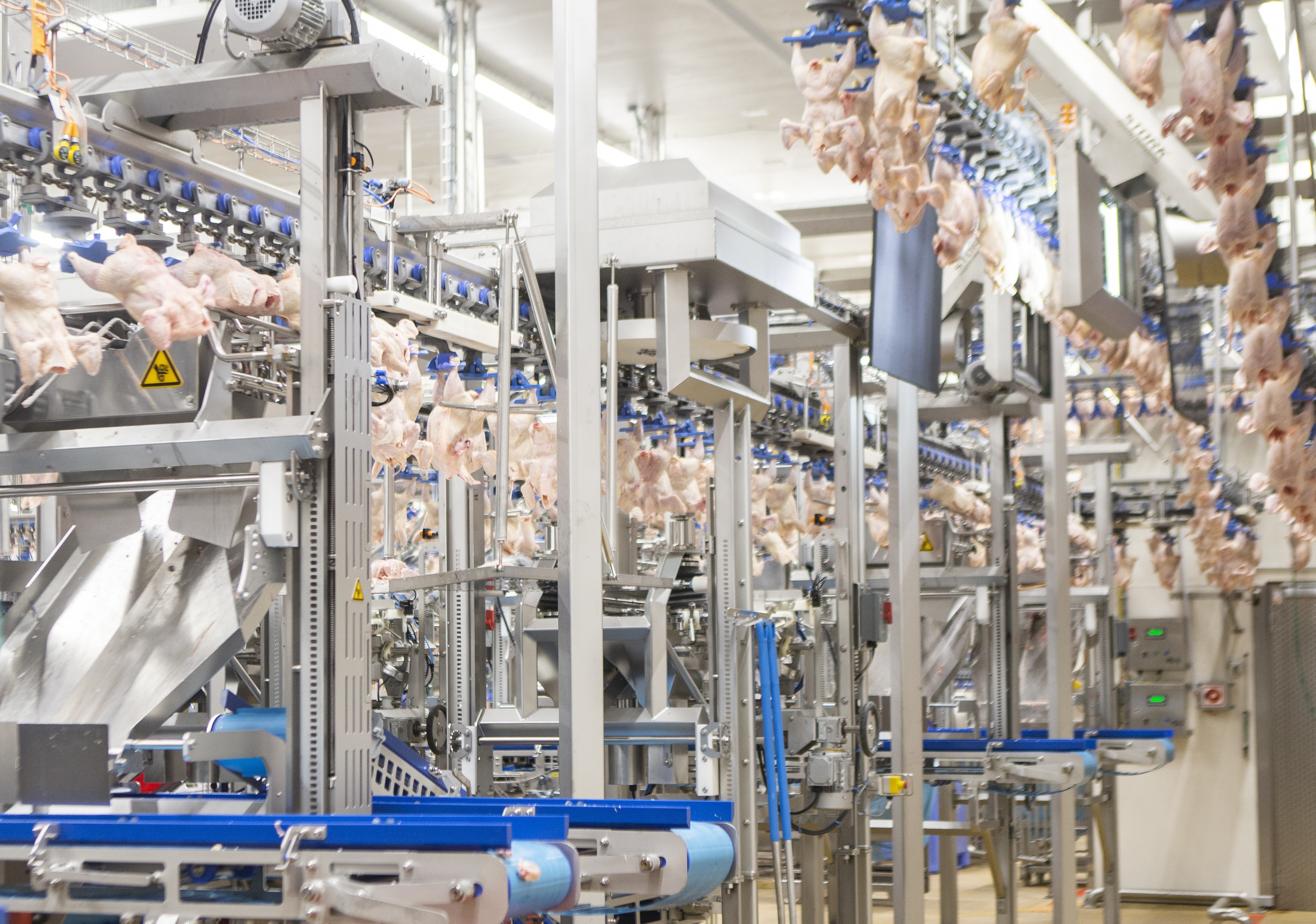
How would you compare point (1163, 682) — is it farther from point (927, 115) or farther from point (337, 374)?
point (337, 374)

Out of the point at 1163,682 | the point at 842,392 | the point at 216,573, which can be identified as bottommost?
the point at 1163,682

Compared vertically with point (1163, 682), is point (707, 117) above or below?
above

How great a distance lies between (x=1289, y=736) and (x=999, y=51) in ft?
34.7

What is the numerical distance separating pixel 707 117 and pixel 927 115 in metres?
7.23

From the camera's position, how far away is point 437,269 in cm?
557

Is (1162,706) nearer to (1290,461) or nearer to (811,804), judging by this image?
(1290,461)

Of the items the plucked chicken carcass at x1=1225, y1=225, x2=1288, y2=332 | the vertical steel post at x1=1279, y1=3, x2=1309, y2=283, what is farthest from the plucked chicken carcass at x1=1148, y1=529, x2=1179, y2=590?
the vertical steel post at x1=1279, y1=3, x2=1309, y2=283

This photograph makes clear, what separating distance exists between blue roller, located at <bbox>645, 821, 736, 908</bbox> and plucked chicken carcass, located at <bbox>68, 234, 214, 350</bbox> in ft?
5.87

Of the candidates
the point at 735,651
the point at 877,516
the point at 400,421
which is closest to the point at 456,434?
the point at 400,421

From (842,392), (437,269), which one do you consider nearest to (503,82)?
(842,392)

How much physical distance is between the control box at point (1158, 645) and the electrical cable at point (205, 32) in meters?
11.2

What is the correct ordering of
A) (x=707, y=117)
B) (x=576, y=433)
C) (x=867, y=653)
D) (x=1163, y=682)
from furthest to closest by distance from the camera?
(x=1163, y=682) < (x=707, y=117) < (x=867, y=653) < (x=576, y=433)

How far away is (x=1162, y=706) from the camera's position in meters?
13.3

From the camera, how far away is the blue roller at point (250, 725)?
3.93 meters
